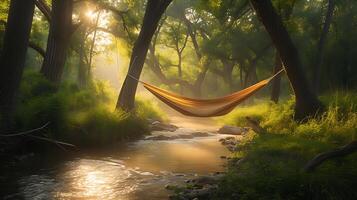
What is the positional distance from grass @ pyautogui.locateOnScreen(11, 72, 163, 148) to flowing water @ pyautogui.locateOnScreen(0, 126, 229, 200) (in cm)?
69

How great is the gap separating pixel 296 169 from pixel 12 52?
534 cm

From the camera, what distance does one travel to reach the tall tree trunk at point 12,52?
679 centimetres

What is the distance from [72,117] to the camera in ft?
28.7

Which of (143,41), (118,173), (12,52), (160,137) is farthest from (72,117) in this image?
(143,41)

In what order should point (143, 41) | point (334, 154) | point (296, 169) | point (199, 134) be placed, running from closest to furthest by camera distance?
point (334, 154) → point (296, 169) → point (143, 41) → point (199, 134)

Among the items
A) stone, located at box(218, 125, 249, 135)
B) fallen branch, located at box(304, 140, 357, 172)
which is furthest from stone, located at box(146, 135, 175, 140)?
fallen branch, located at box(304, 140, 357, 172)

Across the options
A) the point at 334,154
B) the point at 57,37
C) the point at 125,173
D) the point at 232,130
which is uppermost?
the point at 57,37

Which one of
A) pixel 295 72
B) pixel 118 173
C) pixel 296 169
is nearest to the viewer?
pixel 296 169

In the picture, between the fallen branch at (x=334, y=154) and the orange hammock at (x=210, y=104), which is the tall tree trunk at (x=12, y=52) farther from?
the fallen branch at (x=334, y=154)

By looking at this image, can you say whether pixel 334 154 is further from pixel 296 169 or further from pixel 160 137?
pixel 160 137

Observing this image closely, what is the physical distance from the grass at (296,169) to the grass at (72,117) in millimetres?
3383

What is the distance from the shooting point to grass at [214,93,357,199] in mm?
4129

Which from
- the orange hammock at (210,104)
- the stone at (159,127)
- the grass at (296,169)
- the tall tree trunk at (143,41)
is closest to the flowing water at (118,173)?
the grass at (296,169)

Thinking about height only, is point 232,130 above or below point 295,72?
below
